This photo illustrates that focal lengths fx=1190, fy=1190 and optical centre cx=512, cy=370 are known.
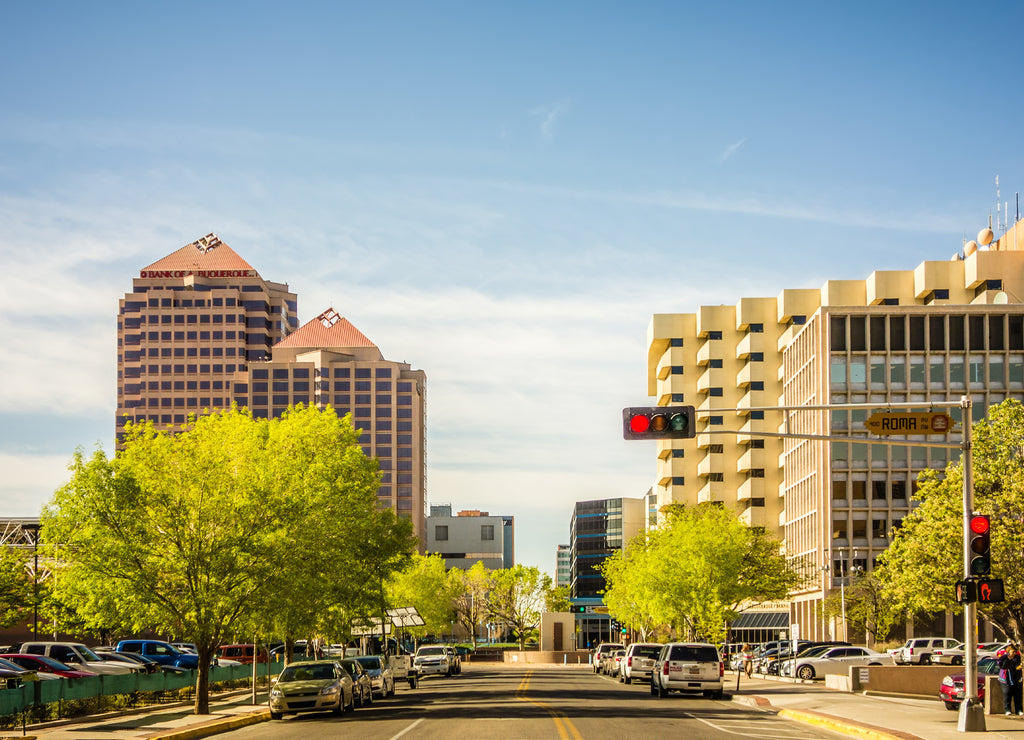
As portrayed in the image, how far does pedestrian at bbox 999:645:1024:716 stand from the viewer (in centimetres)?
3080

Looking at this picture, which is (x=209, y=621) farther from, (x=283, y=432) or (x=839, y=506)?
(x=839, y=506)

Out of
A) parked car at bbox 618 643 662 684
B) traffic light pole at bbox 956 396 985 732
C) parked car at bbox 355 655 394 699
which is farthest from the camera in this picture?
parked car at bbox 618 643 662 684

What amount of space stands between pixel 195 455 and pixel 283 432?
12.5 meters

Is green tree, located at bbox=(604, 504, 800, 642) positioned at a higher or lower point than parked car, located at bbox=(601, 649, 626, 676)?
higher

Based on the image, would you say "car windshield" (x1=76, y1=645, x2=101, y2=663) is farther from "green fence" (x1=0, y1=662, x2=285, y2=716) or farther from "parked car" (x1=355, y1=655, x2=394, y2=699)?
"parked car" (x1=355, y1=655, x2=394, y2=699)

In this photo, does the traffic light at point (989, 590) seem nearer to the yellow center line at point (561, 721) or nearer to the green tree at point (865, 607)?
the yellow center line at point (561, 721)

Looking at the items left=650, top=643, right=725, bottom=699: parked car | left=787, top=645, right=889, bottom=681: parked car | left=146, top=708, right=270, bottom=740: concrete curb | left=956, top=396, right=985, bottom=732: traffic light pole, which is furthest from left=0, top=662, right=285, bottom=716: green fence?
left=787, top=645, right=889, bottom=681: parked car

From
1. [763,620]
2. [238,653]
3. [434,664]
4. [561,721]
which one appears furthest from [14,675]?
[763,620]

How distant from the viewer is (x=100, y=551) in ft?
108

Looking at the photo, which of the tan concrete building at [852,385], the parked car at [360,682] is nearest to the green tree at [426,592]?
the tan concrete building at [852,385]

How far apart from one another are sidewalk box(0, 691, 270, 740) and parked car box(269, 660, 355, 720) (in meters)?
0.96

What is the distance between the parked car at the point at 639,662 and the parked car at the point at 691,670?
12818mm

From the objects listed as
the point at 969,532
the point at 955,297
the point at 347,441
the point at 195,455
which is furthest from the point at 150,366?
the point at 969,532

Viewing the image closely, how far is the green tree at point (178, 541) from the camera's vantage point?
3300 centimetres
